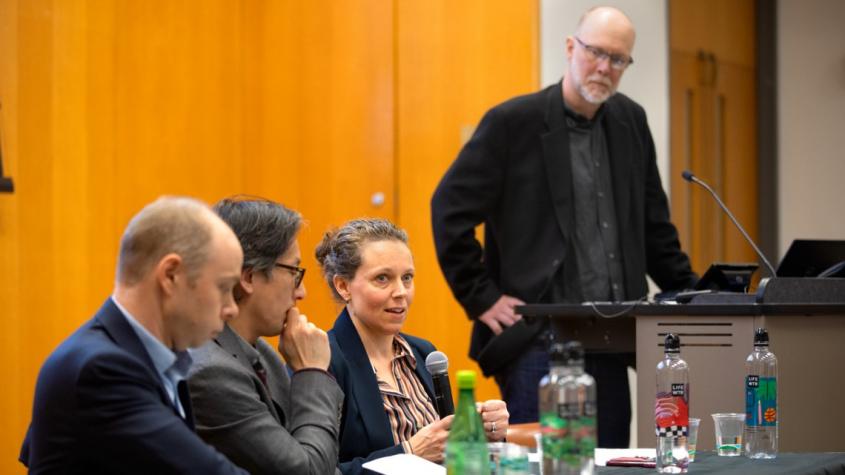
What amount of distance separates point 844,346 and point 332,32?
368cm

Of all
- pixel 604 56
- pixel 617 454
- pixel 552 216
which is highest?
pixel 604 56

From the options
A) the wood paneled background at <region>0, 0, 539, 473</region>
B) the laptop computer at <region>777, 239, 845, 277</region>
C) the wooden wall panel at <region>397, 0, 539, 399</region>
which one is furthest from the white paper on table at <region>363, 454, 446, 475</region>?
the wooden wall panel at <region>397, 0, 539, 399</region>

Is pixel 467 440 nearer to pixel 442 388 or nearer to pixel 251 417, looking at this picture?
pixel 251 417

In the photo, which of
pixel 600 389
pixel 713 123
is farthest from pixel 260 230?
pixel 713 123

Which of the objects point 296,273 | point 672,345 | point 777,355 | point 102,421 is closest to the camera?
point 102,421

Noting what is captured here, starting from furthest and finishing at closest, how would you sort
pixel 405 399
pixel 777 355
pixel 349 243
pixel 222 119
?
pixel 222 119 < pixel 777 355 < pixel 349 243 < pixel 405 399

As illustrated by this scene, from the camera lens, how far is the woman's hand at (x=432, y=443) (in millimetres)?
2418

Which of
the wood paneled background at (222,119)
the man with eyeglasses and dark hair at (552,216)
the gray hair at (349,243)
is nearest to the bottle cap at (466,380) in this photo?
the gray hair at (349,243)

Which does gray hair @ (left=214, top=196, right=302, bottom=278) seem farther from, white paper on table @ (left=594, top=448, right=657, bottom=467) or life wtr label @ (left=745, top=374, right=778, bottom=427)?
life wtr label @ (left=745, top=374, right=778, bottom=427)

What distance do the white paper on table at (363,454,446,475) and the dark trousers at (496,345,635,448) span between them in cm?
170

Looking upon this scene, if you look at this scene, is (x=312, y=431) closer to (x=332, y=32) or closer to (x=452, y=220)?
(x=452, y=220)

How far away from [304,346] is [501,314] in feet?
5.69

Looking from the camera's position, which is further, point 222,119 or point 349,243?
point 222,119

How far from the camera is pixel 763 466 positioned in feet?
7.41
